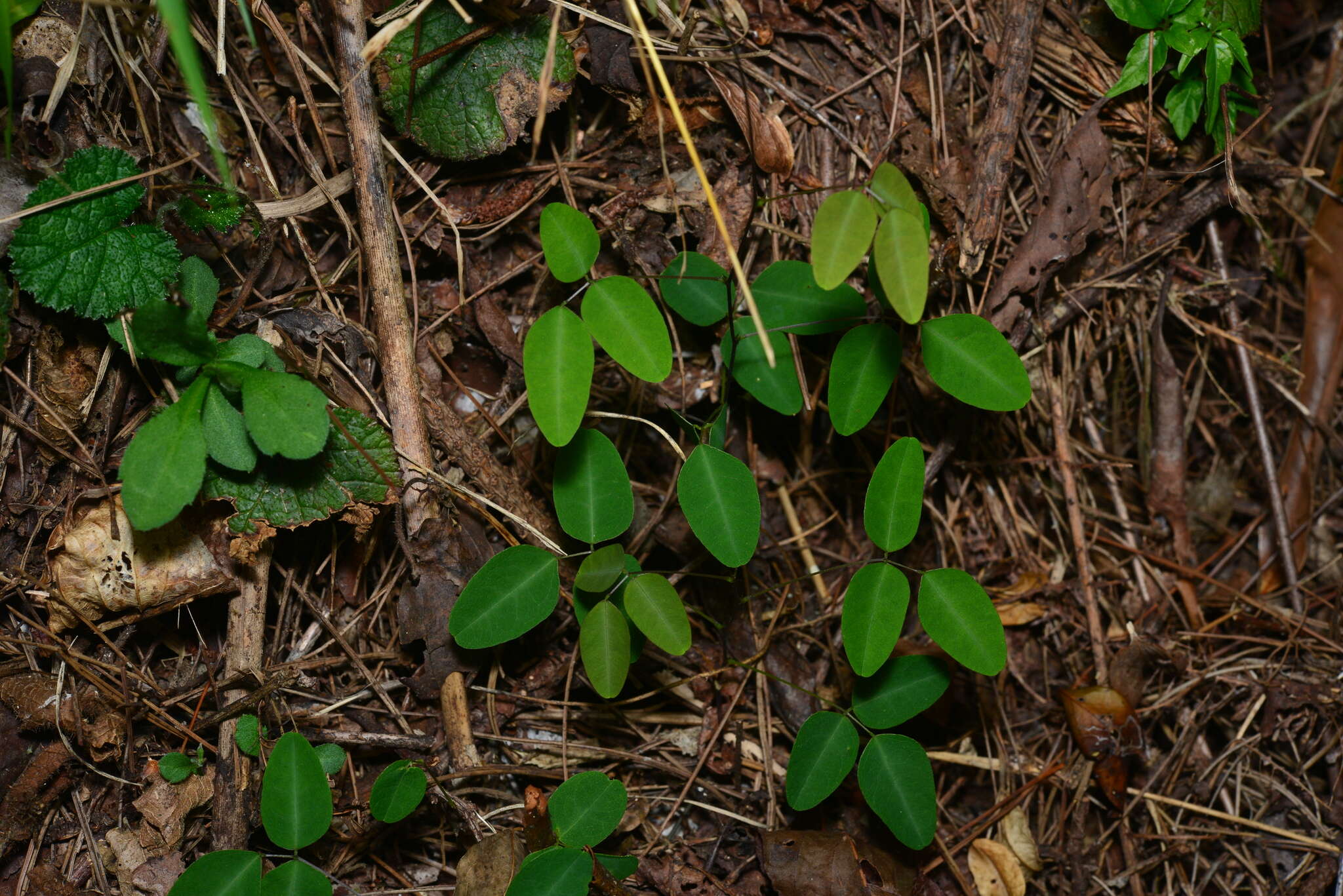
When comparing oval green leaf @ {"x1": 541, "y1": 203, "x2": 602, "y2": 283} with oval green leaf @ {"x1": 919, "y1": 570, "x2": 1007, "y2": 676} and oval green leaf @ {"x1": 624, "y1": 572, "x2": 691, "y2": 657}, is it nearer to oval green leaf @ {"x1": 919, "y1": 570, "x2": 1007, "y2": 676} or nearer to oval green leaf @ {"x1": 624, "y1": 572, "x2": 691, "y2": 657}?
oval green leaf @ {"x1": 624, "y1": 572, "x2": 691, "y2": 657}

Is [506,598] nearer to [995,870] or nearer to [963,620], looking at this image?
[963,620]

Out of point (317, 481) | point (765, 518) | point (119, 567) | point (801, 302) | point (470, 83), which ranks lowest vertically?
point (765, 518)

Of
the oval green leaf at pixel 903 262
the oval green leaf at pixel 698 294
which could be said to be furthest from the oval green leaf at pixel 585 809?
the oval green leaf at pixel 903 262

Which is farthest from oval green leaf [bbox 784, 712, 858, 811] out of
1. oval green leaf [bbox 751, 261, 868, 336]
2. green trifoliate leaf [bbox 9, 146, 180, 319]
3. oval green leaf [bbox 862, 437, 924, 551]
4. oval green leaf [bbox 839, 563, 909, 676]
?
green trifoliate leaf [bbox 9, 146, 180, 319]

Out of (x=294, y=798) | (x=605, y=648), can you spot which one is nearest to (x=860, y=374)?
(x=605, y=648)

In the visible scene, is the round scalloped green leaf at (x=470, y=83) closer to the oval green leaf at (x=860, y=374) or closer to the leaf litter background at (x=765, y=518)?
the leaf litter background at (x=765, y=518)

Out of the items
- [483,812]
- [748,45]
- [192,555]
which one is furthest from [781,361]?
[192,555]
